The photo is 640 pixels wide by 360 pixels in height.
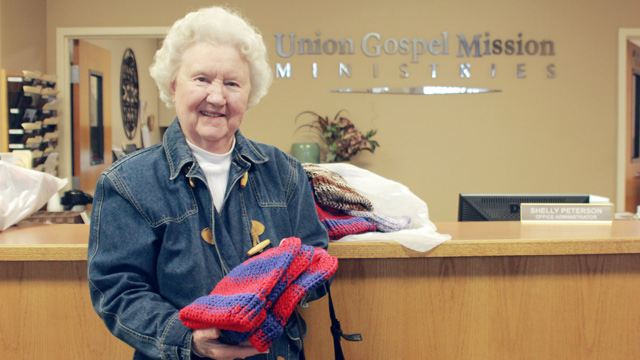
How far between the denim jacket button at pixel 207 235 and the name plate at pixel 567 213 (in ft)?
3.74

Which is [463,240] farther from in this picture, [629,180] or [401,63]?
[629,180]

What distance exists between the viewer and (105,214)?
3.61ft

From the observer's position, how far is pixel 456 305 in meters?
1.50

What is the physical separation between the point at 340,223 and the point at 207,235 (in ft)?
1.40

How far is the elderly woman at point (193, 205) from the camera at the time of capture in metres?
1.07

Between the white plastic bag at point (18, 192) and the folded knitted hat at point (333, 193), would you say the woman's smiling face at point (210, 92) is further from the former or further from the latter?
the white plastic bag at point (18, 192)

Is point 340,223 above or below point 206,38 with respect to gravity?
below

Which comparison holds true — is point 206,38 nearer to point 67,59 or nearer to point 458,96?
point 458,96

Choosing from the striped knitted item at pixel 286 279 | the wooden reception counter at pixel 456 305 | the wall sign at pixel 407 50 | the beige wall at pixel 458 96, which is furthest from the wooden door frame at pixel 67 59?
the striped knitted item at pixel 286 279

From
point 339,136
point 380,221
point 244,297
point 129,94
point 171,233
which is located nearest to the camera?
point 244,297

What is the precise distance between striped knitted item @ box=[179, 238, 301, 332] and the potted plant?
3379 mm

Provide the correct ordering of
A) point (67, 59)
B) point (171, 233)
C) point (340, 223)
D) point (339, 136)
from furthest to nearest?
point (67, 59) < point (339, 136) < point (340, 223) < point (171, 233)

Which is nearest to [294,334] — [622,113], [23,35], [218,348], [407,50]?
[218,348]

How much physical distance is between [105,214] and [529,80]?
423cm
